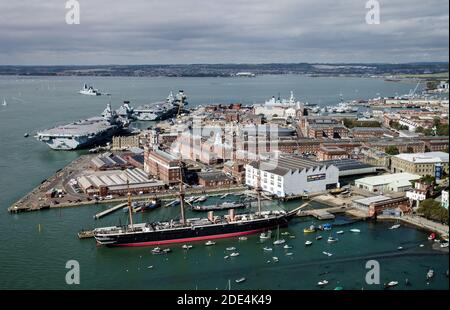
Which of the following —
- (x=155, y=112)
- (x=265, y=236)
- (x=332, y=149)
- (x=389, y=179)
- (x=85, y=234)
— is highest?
(x=155, y=112)

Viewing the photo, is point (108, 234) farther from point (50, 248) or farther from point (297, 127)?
point (297, 127)

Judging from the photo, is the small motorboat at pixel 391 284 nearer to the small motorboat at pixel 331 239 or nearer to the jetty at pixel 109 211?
the small motorboat at pixel 331 239

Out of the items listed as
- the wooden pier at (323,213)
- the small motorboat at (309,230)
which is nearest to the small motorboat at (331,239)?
the small motorboat at (309,230)

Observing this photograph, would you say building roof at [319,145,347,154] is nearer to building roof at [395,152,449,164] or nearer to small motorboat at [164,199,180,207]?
building roof at [395,152,449,164]

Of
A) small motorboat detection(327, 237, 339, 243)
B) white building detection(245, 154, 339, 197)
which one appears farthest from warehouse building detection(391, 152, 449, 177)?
small motorboat detection(327, 237, 339, 243)

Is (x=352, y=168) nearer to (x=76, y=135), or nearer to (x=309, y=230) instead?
(x=309, y=230)

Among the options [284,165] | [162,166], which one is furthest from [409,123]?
[162,166]
